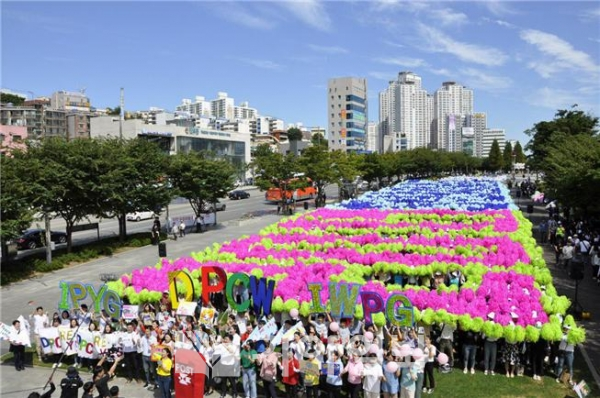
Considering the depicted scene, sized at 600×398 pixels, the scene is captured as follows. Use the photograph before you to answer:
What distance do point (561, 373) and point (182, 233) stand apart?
86.7 ft

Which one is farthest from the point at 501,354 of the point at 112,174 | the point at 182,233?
the point at 182,233

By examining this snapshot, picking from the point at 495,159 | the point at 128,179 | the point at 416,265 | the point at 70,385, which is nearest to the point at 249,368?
the point at 70,385

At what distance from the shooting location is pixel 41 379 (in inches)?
478

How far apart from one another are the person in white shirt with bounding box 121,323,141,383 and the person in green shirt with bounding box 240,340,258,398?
9.43ft

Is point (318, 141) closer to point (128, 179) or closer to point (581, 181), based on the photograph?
point (128, 179)

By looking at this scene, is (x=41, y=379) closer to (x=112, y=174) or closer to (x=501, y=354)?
(x=501, y=354)

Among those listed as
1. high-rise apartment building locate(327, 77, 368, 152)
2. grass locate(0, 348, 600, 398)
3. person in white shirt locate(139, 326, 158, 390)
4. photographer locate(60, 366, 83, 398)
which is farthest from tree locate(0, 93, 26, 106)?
grass locate(0, 348, 600, 398)

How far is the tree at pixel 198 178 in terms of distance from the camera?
113 feet

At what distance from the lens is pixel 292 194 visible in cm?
4875

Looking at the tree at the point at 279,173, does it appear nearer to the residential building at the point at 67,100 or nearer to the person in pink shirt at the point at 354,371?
the person in pink shirt at the point at 354,371

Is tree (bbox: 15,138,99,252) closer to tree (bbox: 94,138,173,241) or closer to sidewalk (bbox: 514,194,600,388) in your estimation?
tree (bbox: 94,138,173,241)

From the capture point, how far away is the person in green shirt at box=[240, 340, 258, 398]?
1067 centimetres

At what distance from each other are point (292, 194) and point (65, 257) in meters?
25.8

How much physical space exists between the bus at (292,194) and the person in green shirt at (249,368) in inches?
1424
